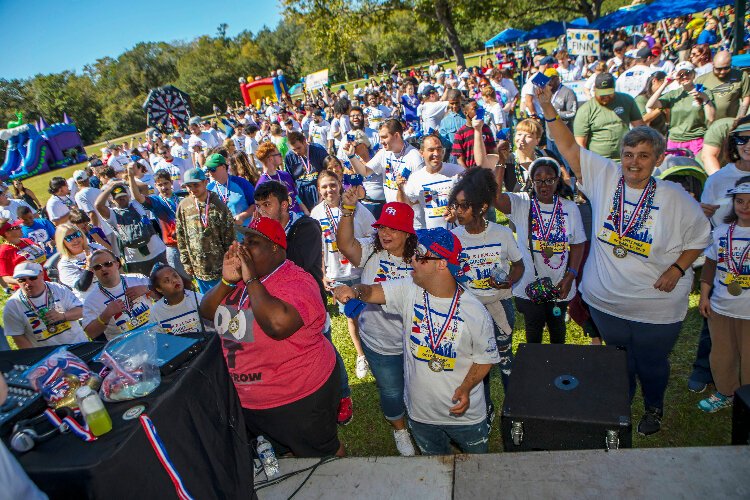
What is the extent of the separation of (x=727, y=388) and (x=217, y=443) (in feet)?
11.9

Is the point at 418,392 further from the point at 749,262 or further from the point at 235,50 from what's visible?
the point at 235,50

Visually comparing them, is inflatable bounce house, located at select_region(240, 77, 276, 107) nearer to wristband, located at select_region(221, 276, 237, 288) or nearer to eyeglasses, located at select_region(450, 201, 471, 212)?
eyeglasses, located at select_region(450, 201, 471, 212)

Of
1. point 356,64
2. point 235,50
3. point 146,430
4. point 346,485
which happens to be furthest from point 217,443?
point 235,50

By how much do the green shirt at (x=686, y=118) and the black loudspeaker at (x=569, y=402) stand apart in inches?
168

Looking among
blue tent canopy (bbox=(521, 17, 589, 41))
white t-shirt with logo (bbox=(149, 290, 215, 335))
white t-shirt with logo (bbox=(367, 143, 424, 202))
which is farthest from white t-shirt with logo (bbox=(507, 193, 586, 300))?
blue tent canopy (bbox=(521, 17, 589, 41))

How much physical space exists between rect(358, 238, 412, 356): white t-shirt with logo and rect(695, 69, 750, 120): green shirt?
5.28 metres

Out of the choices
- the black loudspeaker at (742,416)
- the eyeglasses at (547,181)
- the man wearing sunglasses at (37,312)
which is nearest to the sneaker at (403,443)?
the black loudspeaker at (742,416)

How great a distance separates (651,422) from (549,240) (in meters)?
1.54

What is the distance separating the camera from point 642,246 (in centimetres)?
300

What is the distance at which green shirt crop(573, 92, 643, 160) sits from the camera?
5875 mm

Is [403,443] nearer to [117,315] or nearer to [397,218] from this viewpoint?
[397,218]

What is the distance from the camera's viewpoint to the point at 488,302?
139 inches

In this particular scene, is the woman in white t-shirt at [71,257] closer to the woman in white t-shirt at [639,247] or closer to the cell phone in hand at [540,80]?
the cell phone in hand at [540,80]

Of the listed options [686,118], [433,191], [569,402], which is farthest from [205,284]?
[686,118]
